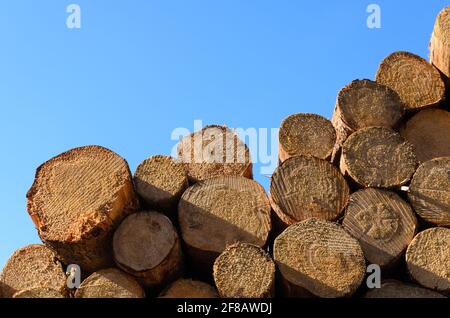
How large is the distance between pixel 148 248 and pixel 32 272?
77cm

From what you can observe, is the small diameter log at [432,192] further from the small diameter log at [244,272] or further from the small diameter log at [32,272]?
the small diameter log at [32,272]

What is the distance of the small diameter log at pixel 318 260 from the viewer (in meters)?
3.55

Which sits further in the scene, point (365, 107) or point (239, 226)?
point (365, 107)

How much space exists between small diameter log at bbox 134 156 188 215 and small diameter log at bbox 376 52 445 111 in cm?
166

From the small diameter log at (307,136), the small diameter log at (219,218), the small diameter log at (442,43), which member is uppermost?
the small diameter log at (442,43)

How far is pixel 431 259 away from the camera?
3.71 meters

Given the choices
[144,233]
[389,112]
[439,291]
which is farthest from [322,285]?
[389,112]

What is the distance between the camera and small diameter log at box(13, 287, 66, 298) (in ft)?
11.7

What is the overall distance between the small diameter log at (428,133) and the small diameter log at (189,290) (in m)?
1.81

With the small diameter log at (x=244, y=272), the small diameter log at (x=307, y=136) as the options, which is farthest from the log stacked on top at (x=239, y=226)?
the small diameter log at (x=307, y=136)

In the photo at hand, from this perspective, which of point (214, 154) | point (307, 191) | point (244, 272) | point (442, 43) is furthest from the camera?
point (442, 43)

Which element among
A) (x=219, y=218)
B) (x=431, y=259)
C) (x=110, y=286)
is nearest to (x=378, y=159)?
(x=431, y=259)

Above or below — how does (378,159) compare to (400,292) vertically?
above

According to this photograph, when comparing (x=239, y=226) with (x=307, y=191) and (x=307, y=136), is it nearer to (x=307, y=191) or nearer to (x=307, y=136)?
(x=307, y=191)
